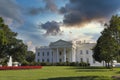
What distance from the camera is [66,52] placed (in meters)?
144

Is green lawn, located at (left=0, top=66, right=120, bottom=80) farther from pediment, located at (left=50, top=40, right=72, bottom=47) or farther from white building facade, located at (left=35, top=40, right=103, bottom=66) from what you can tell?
white building facade, located at (left=35, top=40, right=103, bottom=66)

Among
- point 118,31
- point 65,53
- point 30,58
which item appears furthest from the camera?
point 30,58

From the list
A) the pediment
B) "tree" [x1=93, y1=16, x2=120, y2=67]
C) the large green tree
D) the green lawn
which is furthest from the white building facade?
the green lawn

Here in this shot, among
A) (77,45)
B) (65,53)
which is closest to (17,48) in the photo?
(65,53)

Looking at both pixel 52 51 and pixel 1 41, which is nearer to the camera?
pixel 1 41

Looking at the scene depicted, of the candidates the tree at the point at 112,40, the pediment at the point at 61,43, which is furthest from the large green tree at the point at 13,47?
the pediment at the point at 61,43

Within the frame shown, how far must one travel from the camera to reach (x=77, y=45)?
14988cm

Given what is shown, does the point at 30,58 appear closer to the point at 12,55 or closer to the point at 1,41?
the point at 12,55

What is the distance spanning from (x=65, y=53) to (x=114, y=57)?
8570 cm

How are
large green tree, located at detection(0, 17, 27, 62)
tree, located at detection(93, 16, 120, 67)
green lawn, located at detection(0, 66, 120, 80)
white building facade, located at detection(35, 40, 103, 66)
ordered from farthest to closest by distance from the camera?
1. white building facade, located at detection(35, 40, 103, 66)
2. large green tree, located at detection(0, 17, 27, 62)
3. tree, located at detection(93, 16, 120, 67)
4. green lawn, located at detection(0, 66, 120, 80)

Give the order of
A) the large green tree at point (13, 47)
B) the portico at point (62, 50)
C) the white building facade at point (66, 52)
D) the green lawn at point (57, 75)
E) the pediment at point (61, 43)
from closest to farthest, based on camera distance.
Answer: the green lawn at point (57, 75) < the large green tree at point (13, 47) < the pediment at point (61, 43) < the portico at point (62, 50) < the white building facade at point (66, 52)

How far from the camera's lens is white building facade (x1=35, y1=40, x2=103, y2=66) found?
463 ft

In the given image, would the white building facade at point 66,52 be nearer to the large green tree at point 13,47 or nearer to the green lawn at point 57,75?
the large green tree at point 13,47

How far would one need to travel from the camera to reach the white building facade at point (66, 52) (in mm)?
141000
